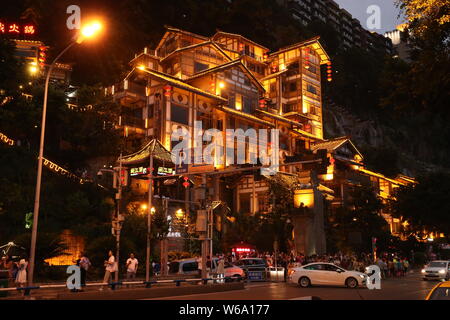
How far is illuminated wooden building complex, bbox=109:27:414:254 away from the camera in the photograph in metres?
48.1

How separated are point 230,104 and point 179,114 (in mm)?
8295

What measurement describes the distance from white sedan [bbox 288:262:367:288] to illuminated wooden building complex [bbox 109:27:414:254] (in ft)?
68.4

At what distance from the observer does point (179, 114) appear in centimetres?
4925

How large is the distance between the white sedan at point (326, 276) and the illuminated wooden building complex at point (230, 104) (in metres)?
20.8

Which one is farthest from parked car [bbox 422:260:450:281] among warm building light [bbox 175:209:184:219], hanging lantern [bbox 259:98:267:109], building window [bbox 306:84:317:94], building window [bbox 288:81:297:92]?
building window [bbox 306:84:317:94]

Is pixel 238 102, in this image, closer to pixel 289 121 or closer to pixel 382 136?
pixel 289 121

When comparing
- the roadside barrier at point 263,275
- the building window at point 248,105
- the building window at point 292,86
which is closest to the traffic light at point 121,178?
the roadside barrier at point 263,275

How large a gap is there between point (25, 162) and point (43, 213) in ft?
23.4

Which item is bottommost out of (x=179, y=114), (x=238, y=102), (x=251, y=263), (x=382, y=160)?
(x=251, y=263)

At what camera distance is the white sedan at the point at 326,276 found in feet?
78.3

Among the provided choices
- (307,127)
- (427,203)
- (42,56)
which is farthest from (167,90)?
(427,203)
